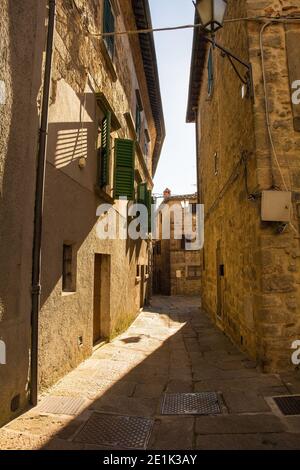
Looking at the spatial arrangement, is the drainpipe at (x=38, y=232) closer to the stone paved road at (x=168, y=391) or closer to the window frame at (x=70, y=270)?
the stone paved road at (x=168, y=391)

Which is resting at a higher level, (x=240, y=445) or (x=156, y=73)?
(x=156, y=73)

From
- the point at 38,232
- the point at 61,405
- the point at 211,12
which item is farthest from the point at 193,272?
the point at 38,232

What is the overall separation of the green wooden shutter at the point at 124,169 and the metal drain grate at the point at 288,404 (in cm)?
488

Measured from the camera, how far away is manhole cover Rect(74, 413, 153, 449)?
2.85m

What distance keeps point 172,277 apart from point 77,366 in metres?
20.3

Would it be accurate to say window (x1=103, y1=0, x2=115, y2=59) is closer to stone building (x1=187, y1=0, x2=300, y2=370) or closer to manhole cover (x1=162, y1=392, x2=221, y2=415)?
stone building (x1=187, y1=0, x2=300, y2=370)

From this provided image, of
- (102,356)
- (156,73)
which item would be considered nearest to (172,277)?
(156,73)

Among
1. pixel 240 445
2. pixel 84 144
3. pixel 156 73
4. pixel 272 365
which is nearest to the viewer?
pixel 240 445

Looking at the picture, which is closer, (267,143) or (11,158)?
(11,158)

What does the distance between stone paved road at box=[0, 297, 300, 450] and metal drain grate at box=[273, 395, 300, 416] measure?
0.35ft

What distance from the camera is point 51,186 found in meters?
4.23

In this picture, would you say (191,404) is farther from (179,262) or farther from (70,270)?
(179,262)

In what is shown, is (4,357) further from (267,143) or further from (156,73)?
(156,73)

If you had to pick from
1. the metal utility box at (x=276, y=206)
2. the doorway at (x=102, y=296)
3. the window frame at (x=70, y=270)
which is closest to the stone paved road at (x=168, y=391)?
the doorway at (x=102, y=296)
